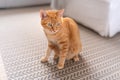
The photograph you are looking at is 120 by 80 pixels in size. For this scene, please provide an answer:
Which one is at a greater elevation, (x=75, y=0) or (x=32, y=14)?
(x=75, y=0)

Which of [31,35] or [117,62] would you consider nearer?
[117,62]

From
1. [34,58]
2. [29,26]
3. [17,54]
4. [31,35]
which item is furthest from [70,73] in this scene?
[29,26]

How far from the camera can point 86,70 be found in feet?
4.79

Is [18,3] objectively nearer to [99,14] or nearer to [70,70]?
[99,14]

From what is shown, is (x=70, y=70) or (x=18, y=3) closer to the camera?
(x=70, y=70)

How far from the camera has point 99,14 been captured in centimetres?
199

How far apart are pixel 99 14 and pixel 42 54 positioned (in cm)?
80

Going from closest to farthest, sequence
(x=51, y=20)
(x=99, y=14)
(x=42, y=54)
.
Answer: (x=51, y=20) → (x=42, y=54) → (x=99, y=14)

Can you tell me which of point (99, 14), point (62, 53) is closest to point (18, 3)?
point (99, 14)

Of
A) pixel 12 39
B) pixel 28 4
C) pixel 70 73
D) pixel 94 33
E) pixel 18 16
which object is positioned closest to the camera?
pixel 70 73

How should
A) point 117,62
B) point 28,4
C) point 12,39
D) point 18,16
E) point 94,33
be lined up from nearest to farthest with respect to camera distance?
point 117,62
point 12,39
point 94,33
point 18,16
point 28,4

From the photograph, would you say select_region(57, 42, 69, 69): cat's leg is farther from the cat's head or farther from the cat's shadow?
the cat's head

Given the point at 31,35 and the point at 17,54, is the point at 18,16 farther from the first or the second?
the point at 17,54

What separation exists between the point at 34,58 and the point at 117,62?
740 mm
